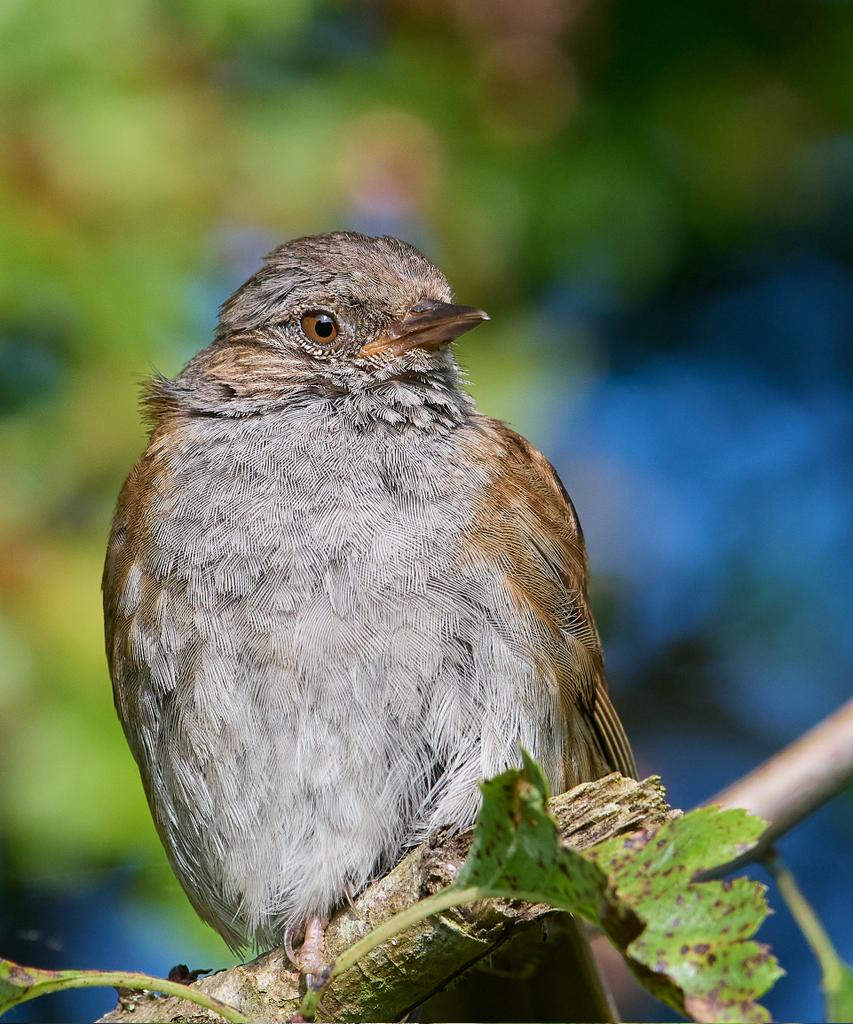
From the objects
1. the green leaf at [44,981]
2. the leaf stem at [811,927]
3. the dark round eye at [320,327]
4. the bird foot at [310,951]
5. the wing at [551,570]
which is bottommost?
the leaf stem at [811,927]

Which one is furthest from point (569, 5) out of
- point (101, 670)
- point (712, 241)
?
point (101, 670)

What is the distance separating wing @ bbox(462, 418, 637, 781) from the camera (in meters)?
4.05

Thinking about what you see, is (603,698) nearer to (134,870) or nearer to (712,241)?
(134,870)

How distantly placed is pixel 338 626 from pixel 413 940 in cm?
101

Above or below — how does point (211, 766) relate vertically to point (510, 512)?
below

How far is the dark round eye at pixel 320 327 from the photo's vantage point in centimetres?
471

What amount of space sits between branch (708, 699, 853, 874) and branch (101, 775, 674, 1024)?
0.68 meters

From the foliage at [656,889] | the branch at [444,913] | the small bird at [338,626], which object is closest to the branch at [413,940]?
the branch at [444,913]

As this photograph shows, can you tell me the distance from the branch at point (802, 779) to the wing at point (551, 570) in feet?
2.52

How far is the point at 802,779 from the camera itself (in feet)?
11.3

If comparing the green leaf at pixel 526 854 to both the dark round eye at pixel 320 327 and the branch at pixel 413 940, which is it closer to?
the branch at pixel 413 940

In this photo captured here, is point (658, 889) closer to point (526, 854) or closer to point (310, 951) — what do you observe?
point (526, 854)

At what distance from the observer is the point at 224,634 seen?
3.83 metres

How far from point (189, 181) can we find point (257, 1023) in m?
3.36
